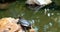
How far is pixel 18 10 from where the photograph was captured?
1.87m

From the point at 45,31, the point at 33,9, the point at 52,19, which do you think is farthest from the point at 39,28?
the point at 33,9

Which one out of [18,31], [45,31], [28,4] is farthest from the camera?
[28,4]

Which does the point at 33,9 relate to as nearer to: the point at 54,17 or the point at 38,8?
the point at 38,8

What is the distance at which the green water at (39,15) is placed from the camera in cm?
156

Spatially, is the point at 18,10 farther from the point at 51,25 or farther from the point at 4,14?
the point at 51,25

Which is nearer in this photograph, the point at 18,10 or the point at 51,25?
the point at 51,25

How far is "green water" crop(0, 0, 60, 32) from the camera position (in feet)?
5.11

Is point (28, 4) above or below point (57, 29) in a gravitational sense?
above

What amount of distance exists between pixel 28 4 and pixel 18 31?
0.64 m

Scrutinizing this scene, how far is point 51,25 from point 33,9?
0.34 metres

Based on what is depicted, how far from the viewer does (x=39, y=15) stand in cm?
174

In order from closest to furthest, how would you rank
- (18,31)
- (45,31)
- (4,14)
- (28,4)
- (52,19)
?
(18,31) → (45,31) → (52,19) → (4,14) → (28,4)

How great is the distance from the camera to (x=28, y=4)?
194 centimetres

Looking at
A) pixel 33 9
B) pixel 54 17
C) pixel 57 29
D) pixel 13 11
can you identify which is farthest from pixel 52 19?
pixel 13 11
